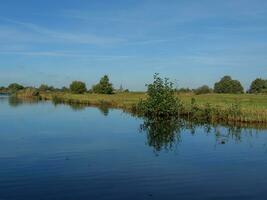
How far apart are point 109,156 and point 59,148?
356 centimetres

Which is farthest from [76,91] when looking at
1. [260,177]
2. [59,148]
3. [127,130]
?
[260,177]

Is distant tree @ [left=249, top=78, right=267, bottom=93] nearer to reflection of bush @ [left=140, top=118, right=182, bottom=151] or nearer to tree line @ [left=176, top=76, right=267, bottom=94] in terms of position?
tree line @ [left=176, top=76, right=267, bottom=94]

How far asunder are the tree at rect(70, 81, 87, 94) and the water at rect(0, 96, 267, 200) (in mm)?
86604

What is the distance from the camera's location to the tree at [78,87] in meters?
120

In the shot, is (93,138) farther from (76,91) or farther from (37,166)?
(76,91)

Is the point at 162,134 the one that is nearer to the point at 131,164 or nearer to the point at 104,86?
the point at 131,164

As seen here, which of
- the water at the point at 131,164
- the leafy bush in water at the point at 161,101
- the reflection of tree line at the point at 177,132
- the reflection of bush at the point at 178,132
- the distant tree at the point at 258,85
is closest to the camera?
the water at the point at 131,164

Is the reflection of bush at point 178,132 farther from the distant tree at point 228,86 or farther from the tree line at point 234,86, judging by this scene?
the distant tree at point 228,86

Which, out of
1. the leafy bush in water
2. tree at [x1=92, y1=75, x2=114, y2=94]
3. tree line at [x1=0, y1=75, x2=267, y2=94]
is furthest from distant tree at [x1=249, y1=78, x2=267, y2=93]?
the leafy bush in water

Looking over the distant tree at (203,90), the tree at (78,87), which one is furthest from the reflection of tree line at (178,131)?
the tree at (78,87)

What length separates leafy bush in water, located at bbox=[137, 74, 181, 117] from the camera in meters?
48.6

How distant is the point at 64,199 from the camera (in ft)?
45.6

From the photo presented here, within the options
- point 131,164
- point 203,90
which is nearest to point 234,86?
point 203,90

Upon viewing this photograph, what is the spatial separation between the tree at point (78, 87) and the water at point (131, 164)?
86604mm
